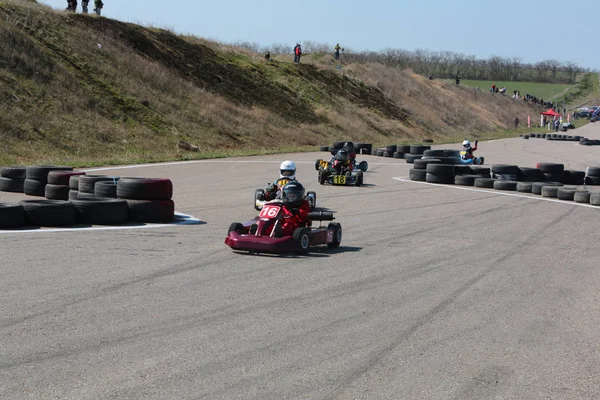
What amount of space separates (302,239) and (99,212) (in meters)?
3.68

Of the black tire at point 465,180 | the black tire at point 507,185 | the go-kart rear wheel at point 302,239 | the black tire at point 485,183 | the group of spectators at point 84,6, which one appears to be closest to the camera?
the go-kart rear wheel at point 302,239

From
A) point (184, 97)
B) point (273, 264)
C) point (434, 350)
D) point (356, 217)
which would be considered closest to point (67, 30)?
point (184, 97)

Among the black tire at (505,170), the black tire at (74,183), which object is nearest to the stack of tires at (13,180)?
the black tire at (74,183)

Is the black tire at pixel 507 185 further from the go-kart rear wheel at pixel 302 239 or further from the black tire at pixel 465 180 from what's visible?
the go-kart rear wheel at pixel 302 239

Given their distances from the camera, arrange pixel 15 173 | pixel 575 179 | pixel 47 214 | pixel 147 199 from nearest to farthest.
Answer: pixel 47 214 → pixel 147 199 → pixel 15 173 → pixel 575 179

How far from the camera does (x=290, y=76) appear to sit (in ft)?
191

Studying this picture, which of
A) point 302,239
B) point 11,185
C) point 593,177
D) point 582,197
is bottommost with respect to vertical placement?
point 302,239

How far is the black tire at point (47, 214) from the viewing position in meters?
11.5

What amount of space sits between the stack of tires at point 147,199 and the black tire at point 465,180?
10.5 metres

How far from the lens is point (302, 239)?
32.2 feet

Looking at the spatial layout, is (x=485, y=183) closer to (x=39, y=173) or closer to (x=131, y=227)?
(x=39, y=173)

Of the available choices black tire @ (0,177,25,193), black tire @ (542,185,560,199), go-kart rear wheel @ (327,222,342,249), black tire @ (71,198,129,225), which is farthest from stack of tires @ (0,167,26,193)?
black tire @ (542,185,560,199)

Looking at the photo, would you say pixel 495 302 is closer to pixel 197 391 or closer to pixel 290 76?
pixel 197 391

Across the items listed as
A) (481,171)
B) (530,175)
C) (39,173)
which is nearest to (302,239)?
(39,173)
